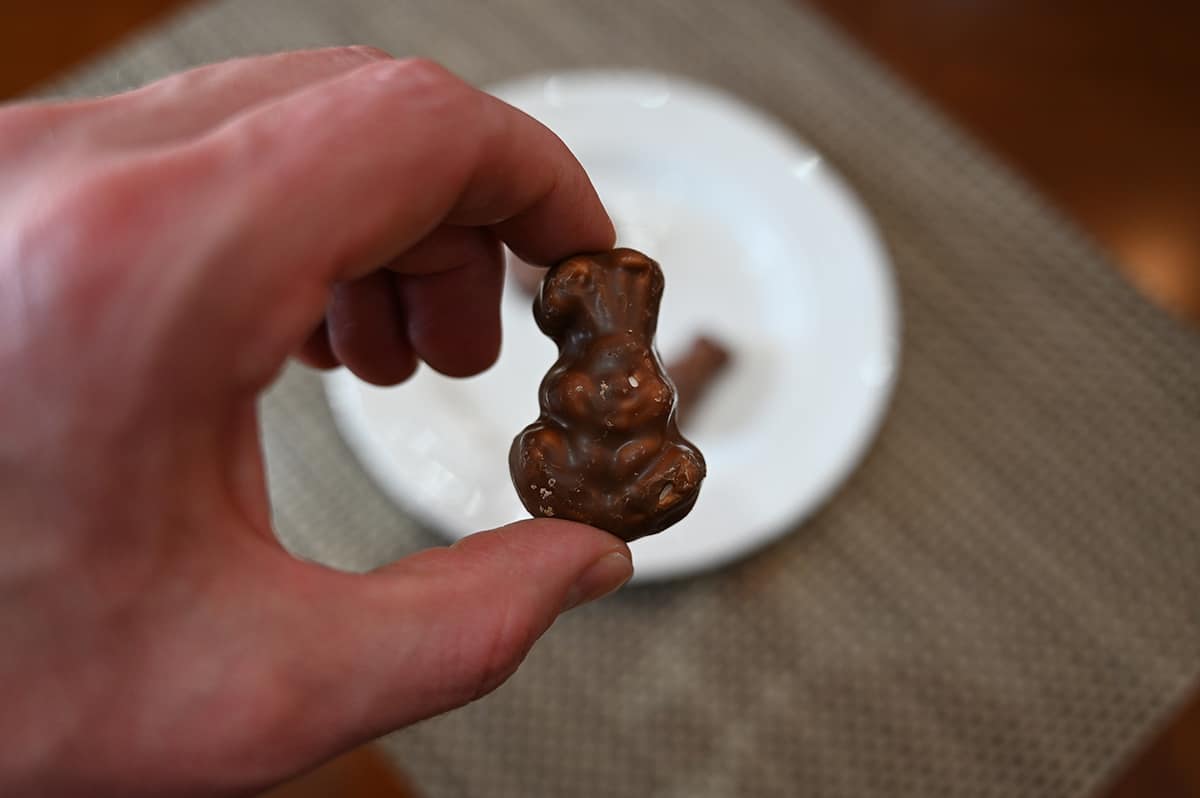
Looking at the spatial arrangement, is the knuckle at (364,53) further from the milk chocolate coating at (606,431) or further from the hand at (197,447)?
the milk chocolate coating at (606,431)

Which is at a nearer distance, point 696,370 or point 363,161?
point 363,161

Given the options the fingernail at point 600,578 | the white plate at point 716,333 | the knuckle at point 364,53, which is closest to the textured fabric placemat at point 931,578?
the white plate at point 716,333

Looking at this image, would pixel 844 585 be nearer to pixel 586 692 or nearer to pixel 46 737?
pixel 586 692

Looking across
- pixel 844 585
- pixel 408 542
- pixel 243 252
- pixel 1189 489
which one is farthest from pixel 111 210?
pixel 1189 489

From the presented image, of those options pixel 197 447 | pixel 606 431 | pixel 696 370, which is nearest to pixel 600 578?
pixel 606 431

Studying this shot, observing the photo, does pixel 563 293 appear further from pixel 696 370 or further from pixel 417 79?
pixel 696 370

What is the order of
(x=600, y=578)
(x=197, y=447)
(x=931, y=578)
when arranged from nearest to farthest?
(x=197, y=447), (x=600, y=578), (x=931, y=578)

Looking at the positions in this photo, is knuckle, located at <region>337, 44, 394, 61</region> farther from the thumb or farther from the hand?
the thumb
